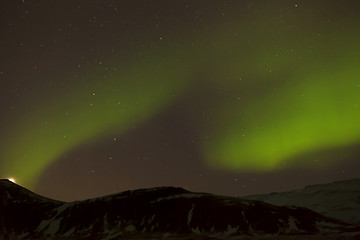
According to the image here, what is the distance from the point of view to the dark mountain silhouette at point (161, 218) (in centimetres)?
11250

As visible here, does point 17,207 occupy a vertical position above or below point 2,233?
above

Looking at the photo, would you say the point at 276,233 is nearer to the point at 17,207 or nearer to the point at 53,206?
the point at 53,206

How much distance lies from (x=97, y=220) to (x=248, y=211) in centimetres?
4062

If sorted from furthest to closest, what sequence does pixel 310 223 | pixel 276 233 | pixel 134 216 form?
pixel 134 216 → pixel 310 223 → pixel 276 233

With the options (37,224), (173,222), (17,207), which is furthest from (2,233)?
(173,222)

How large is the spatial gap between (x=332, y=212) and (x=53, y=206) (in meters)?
113

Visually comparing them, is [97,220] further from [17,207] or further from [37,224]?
[17,207]

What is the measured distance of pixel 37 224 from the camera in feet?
439

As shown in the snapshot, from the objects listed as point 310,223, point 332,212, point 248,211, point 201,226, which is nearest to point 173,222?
point 201,226

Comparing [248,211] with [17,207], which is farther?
[17,207]

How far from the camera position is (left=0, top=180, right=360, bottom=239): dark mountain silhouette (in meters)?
112

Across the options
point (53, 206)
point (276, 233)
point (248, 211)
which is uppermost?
Answer: point (53, 206)

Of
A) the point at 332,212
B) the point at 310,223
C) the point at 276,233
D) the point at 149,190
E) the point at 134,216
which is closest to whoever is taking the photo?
the point at 276,233

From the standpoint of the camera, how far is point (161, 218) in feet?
399
